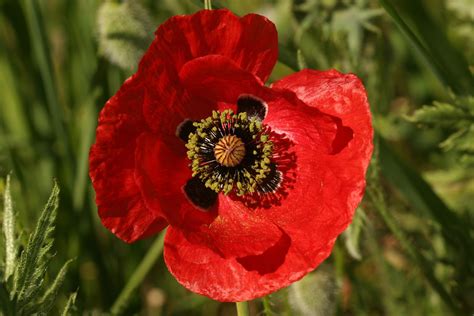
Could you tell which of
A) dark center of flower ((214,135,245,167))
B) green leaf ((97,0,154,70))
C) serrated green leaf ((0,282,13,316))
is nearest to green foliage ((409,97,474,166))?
dark center of flower ((214,135,245,167))

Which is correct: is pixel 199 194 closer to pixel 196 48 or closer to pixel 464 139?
pixel 196 48

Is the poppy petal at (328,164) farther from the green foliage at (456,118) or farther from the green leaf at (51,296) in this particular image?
the green leaf at (51,296)

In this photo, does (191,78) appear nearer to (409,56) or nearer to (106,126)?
(106,126)

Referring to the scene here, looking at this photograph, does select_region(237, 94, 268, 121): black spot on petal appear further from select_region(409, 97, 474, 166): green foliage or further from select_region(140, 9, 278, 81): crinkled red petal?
select_region(409, 97, 474, 166): green foliage

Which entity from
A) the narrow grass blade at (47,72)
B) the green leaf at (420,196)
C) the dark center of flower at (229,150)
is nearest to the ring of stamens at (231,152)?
the dark center of flower at (229,150)

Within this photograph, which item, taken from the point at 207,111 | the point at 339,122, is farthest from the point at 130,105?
the point at 339,122

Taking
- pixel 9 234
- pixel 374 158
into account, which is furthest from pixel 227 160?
pixel 9 234
